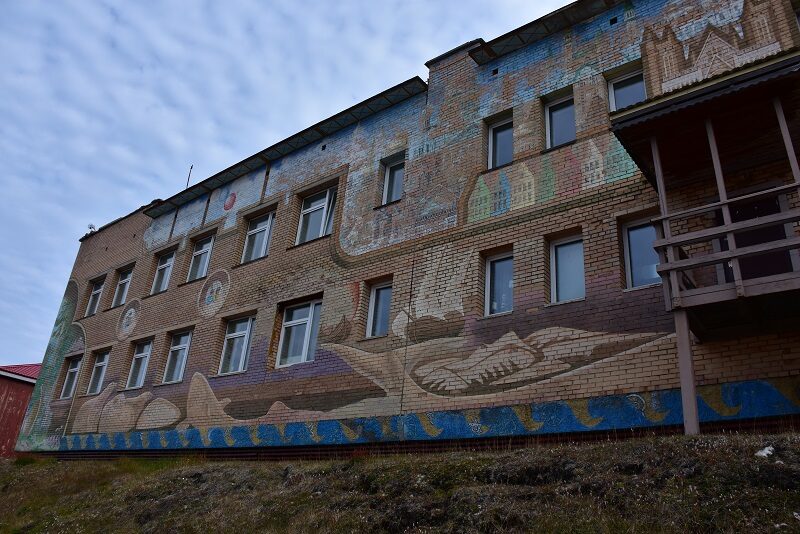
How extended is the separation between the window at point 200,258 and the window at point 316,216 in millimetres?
3315

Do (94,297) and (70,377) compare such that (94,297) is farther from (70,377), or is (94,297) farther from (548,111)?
(548,111)

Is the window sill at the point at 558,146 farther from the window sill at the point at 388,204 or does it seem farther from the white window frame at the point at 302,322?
the white window frame at the point at 302,322

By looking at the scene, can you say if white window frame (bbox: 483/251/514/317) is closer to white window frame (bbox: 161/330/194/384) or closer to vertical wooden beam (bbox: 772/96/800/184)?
vertical wooden beam (bbox: 772/96/800/184)

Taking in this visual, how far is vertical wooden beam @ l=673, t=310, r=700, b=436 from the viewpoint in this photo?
6941 millimetres

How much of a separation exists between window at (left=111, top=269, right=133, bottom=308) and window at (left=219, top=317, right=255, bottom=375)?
5890 millimetres

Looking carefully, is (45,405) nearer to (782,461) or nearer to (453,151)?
(453,151)

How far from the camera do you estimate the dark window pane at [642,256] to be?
361 inches

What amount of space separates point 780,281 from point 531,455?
10.9 ft

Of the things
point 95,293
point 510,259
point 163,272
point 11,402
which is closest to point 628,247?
point 510,259

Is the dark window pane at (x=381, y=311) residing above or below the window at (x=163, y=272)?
below

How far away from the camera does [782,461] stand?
5645 mm

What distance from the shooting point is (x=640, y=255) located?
939cm

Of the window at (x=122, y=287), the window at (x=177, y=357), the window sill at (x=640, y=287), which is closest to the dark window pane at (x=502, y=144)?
the window sill at (x=640, y=287)

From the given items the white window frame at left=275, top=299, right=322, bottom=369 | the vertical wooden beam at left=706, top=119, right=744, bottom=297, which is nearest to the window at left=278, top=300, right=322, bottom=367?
the white window frame at left=275, top=299, right=322, bottom=369
